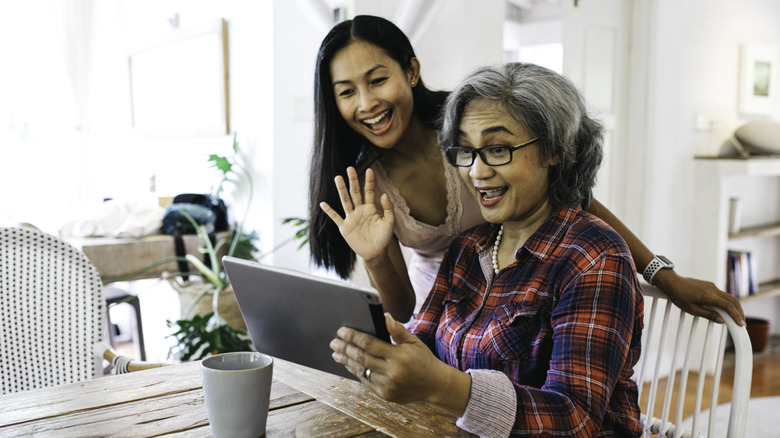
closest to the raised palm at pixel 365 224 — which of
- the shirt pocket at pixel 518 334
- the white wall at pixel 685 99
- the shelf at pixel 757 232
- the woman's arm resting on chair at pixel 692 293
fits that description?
the shirt pocket at pixel 518 334

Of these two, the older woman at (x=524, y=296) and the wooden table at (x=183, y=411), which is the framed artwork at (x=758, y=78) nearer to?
the older woman at (x=524, y=296)

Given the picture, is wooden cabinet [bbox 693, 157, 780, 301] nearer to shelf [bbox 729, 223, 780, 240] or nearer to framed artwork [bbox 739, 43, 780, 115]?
shelf [bbox 729, 223, 780, 240]

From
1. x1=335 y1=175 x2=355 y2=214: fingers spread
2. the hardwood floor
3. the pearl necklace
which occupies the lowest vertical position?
the hardwood floor

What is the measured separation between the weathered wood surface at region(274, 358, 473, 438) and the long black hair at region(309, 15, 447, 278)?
0.47 metres

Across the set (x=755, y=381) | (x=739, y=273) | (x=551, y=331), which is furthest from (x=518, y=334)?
(x=739, y=273)

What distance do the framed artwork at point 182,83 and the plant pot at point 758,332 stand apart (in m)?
3.23

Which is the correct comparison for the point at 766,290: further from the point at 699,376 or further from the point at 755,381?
the point at 699,376

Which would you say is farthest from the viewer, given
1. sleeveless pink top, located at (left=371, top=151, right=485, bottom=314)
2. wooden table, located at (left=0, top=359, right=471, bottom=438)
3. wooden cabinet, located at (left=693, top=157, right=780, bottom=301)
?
wooden cabinet, located at (left=693, top=157, right=780, bottom=301)

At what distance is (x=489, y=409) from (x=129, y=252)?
2752 mm

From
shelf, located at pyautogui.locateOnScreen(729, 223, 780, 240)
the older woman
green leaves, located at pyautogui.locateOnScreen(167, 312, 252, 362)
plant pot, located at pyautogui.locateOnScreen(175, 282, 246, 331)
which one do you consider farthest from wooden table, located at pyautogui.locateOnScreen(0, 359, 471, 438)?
shelf, located at pyautogui.locateOnScreen(729, 223, 780, 240)

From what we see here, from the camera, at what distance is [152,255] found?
3.35 metres

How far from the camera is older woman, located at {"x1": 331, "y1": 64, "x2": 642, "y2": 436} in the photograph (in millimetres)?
926

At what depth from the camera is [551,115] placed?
45.8 inches

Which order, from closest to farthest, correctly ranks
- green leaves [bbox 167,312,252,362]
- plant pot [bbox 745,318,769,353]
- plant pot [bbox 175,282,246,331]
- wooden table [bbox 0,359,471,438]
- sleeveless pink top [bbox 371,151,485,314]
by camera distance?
wooden table [bbox 0,359,471,438] < sleeveless pink top [bbox 371,151,485,314] < green leaves [bbox 167,312,252,362] < plant pot [bbox 175,282,246,331] < plant pot [bbox 745,318,769,353]
